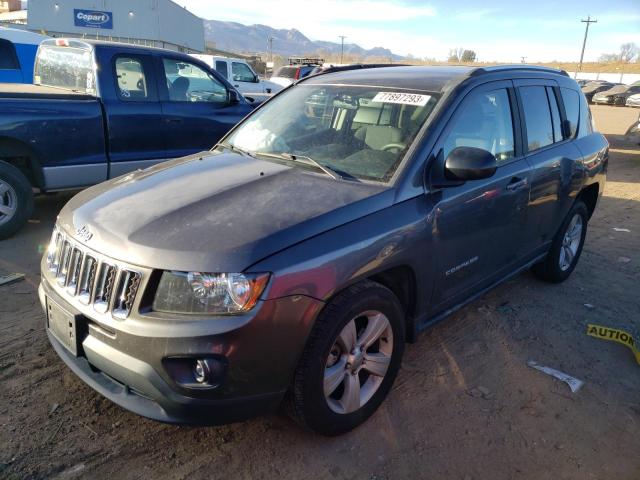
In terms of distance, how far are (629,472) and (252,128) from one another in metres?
3.16

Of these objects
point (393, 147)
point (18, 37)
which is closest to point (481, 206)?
point (393, 147)

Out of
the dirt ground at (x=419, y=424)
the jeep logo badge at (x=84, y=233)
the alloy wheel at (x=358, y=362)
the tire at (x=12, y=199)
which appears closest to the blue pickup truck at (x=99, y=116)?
the tire at (x=12, y=199)

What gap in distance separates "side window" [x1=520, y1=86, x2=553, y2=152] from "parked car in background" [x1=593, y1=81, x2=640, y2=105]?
3426 centimetres

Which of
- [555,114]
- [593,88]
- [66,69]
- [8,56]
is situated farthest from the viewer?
[593,88]

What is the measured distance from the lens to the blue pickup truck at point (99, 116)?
5215 millimetres

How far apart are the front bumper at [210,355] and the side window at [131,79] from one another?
4.36 meters

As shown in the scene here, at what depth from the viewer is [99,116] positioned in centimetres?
566

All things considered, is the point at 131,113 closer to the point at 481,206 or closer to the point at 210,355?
the point at 481,206

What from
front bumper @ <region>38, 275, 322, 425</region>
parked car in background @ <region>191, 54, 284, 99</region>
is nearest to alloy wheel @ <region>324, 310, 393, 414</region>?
front bumper @ <region>38, 275, 322, 425</region>

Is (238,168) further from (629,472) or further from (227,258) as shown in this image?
(629,472)

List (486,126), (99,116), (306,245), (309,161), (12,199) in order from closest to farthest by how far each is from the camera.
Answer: (306,245) → (309,161) → (486,126) → (12,199) → (99,116)

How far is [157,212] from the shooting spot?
2.53m

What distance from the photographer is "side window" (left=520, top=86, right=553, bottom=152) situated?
3883 millimetres

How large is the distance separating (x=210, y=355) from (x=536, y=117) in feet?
10.6
